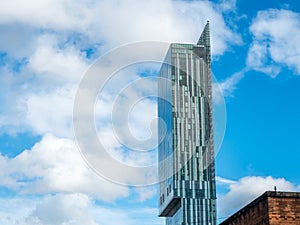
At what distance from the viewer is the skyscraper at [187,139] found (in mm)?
140625

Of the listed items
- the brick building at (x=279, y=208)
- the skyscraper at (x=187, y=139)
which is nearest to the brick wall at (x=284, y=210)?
the brick building at (x=279, y=208)

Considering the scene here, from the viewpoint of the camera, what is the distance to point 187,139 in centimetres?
14712

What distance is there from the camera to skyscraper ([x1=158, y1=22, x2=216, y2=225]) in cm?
14062

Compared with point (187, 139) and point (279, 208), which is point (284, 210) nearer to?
A: point (279, 208)

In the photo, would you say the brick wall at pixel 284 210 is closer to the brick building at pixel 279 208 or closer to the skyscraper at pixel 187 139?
the brick building at pixel 279 208

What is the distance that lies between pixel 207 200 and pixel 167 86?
113 ft

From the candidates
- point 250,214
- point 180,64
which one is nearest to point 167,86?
point 180,64

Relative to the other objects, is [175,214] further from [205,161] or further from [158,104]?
[158,104]

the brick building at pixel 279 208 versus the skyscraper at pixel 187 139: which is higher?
the skyscraper at pixel 187 139

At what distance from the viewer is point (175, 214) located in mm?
149625

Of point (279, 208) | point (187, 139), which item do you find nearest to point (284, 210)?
point (279, 208)

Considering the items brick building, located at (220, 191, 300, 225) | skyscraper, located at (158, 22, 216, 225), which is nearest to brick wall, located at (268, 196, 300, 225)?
brick building, located at (220, 191, 300, 225)

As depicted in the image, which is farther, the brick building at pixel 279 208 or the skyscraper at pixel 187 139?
the skyscraper at pixel 187 139

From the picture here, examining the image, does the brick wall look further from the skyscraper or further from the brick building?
the skyscraper
